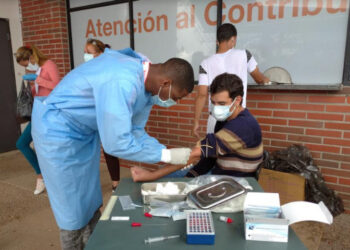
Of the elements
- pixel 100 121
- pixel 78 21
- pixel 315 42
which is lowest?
pixel 100 121

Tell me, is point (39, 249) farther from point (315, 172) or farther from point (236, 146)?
point (315, 172)

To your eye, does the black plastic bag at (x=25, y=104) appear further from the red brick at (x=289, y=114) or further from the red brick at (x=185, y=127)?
the red brick at (x=289, y=114)

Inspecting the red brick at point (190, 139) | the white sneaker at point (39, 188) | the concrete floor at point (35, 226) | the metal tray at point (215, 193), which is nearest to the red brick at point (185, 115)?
the red brick at point (190, 139)

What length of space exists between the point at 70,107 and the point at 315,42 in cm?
214

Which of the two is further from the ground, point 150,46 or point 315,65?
point 150,46

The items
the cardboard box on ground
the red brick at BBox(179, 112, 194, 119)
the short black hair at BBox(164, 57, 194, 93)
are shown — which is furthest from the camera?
the red brick at BBox(179, 112, 194, 119)

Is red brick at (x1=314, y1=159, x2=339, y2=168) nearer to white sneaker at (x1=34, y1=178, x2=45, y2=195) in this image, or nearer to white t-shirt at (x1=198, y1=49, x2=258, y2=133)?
white t-shirt at (x1=198, y1=49, x2=258, y2=133)

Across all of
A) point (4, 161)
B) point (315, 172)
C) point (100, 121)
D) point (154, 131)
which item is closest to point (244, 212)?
point (100, 121)

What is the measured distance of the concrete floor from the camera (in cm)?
218

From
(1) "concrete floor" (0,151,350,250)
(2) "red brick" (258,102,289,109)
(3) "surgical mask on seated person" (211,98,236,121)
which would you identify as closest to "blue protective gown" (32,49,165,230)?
(3) "surgical mask on seated person" (211,98,236,121)

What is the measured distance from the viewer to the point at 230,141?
154 centimetres

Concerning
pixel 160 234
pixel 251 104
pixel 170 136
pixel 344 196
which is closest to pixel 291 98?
pixel 251 104

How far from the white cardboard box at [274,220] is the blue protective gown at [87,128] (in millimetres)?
500

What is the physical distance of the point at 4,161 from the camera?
4191 mm
